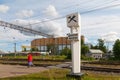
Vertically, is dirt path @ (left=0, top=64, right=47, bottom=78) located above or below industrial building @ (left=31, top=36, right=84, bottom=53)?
below

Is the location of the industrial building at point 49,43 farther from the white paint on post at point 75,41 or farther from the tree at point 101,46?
the white paint on post at point 75,41

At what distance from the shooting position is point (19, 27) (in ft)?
222

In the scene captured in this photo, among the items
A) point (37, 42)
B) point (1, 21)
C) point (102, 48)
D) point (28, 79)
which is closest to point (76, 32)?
point (28, 79)

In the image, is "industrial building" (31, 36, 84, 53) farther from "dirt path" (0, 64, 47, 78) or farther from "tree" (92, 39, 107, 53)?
"dirt path" (0, 64, 47, 78)

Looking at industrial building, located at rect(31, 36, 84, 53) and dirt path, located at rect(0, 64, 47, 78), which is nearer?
dirt path, located at rect(0, 64, 47, 78)

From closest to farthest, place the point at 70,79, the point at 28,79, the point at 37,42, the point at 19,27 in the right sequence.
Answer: the point at 70,79, the point at 28,79, the point at 19,27, the point at 37,42

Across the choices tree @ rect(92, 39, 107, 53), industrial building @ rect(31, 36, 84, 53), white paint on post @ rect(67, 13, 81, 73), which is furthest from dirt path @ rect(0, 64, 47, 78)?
industrial building @ rect(31, 36, 84, 53)

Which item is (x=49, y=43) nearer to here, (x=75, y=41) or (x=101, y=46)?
(x=101, y=46)

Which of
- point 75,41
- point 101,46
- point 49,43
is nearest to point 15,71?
point 75,41

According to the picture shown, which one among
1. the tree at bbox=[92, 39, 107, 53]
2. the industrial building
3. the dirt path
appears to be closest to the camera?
the dirt path

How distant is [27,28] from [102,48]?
75.6 metres

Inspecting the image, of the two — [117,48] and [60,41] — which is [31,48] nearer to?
[60,41]

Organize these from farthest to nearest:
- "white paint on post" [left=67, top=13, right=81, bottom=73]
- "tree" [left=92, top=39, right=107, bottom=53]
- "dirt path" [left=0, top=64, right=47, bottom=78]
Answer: "tree" [left=92, top=39, right=107, bottom=53] → "dirt path" [left=0, top=64, right=47, bottom=78] → "white paint on post" [left=67, top=13, right=81, bottom=73]

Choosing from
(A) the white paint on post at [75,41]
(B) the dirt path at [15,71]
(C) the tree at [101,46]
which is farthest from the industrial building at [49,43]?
(A) the white paint on post at [75,41]
